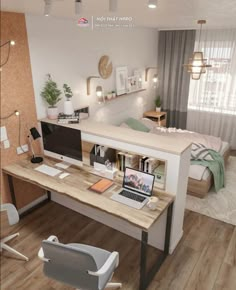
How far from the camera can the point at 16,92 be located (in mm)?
2902

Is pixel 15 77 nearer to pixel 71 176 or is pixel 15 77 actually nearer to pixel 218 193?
pixel 71 176

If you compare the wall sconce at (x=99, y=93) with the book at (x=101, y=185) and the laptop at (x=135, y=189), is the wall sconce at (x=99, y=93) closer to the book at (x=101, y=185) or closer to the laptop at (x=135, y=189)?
the book at (x=101, y=185)

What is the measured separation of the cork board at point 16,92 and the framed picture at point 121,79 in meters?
1.86

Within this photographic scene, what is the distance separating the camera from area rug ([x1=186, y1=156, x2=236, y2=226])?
11.0 ft

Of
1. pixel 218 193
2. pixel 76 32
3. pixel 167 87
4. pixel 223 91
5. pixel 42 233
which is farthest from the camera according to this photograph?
pixel 167 87

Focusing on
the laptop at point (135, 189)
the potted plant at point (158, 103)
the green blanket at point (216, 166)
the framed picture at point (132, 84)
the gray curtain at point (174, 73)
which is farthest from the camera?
the potted plant at point (158, 103)

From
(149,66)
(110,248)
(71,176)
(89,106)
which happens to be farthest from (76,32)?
(110,248)

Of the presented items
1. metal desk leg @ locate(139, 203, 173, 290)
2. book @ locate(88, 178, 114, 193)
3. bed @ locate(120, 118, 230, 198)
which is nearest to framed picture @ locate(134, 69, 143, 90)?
bed @ locate(120, 118, 230, 198)

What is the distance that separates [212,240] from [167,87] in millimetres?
3891

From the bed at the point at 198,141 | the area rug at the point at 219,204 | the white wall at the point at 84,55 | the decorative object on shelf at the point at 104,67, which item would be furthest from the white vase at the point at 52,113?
the area rug at the point at 219,204

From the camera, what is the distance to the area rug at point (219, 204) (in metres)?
3.35

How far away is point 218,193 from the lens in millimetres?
3842

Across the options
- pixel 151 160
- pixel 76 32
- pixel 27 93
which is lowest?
pixel 151 160

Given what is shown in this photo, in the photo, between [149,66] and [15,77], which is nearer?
[15,77]
